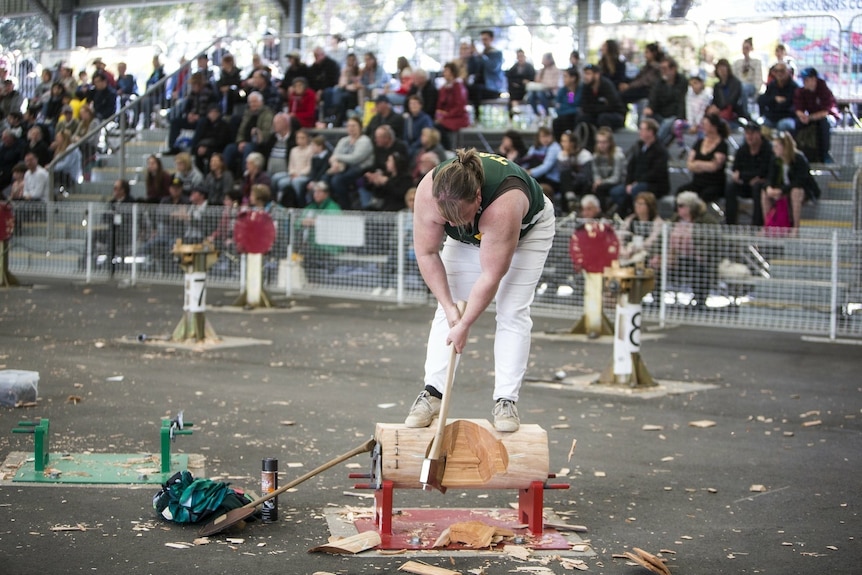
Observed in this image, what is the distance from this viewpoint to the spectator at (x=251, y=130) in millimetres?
20109

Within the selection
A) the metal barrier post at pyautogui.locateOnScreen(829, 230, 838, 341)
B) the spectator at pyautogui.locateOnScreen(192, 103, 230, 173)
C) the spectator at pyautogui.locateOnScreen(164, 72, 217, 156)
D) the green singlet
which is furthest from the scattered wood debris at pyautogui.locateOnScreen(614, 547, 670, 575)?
the spectator at pyautogui.locateOnScreen(164, 72, 217, 156)

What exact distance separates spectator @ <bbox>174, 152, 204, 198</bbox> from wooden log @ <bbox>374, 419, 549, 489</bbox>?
595 inches

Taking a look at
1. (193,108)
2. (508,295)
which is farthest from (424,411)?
(193,108)

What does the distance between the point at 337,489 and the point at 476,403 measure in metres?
2.73

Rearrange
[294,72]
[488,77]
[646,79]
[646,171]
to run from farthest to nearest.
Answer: [294,72]
[488,77]
[646,79]
[646,171]

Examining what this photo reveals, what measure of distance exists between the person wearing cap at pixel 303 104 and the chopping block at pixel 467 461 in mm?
15748

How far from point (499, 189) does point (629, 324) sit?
469 centimetres

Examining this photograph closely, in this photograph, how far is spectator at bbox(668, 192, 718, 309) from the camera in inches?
545

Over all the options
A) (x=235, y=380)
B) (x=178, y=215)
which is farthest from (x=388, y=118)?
(x=235, y=380)

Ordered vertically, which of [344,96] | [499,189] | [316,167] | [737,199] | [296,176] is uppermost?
[344,96]

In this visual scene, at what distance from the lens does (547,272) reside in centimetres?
1491

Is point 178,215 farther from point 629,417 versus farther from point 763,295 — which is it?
point 629,417

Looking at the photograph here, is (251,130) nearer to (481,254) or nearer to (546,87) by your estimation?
(546,87)

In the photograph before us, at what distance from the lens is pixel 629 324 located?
9.65m
